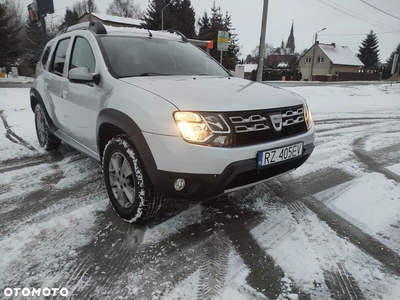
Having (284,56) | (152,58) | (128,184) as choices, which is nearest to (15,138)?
(152,58)

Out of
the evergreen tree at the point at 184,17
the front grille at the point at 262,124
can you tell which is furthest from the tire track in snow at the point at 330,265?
the evergreen tree at the point at 184,17

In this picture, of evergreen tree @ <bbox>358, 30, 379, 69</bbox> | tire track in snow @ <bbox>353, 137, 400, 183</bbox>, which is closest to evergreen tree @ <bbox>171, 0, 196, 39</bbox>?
tire track in snow @ <bbox>353, 137, 400, 183</bbox>

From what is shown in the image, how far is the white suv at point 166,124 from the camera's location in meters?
2.12

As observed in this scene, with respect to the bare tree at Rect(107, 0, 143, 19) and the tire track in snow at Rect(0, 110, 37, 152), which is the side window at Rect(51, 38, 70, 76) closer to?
the tire track in snow at Rect(0, 110, 37, 152)

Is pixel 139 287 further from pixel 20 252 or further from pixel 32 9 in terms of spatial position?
pixel 32 9

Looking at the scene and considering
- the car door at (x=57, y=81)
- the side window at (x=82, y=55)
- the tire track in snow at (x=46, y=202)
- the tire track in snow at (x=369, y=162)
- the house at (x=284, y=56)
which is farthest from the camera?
the house at (x=284, y=56)

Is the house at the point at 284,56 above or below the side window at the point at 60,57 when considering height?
above

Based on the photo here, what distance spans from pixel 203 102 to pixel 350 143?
435 cm

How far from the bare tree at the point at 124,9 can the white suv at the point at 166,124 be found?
7140 centimetres

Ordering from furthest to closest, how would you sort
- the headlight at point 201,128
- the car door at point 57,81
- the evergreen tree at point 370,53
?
the evergreen tree at point 370,53 → the car door at point 57,81 → the headlight at point 201,128

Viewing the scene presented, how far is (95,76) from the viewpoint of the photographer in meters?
2.74

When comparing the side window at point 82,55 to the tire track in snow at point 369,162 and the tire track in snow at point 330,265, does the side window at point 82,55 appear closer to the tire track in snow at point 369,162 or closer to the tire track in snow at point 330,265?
the tire track in snow at point 330,265

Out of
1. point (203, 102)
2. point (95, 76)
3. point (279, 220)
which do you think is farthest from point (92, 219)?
point (279, 220)

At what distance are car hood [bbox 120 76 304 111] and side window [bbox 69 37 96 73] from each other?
0.65 metres
